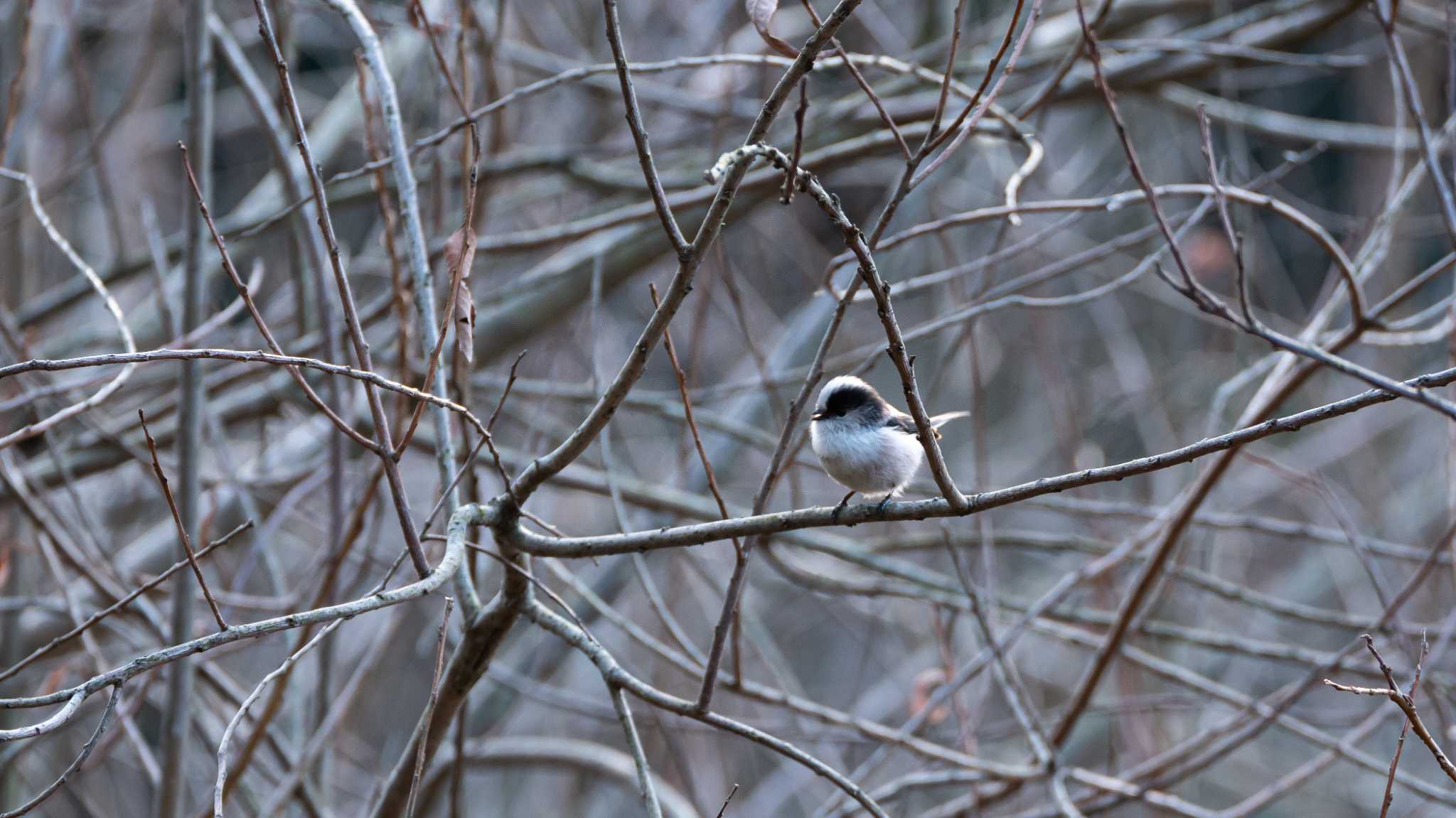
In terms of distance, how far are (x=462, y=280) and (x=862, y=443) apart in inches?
44.9

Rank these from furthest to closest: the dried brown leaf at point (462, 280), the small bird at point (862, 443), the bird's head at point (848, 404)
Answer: the bird's head at point (848, 404)
the small bird at point (862, 443)
the dried brown leaf at point (462, 280)

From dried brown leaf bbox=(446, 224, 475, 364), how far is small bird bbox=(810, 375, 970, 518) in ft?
2.80

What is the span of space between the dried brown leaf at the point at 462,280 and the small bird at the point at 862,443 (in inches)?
33.6

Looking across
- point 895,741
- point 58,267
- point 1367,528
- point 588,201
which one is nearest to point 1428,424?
point 1367,528

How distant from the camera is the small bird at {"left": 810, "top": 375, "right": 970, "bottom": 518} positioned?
255 centimetres

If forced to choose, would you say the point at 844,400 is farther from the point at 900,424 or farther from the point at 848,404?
the point at 900,424

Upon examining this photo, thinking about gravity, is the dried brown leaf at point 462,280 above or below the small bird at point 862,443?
below

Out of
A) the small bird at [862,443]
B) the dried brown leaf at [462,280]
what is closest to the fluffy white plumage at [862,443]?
the small bird at [862,443]

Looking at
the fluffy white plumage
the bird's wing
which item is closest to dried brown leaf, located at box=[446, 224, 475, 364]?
the fluffy white plumage

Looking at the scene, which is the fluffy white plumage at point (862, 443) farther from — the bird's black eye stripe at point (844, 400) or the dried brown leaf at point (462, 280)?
the dried brown leaf at point (462, 280)

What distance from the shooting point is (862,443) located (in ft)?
8.41

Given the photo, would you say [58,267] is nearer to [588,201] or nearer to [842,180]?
[588,201]

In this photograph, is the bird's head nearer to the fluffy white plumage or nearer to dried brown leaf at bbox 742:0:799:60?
the fluffy white plumage

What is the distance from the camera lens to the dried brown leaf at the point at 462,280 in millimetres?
1688
